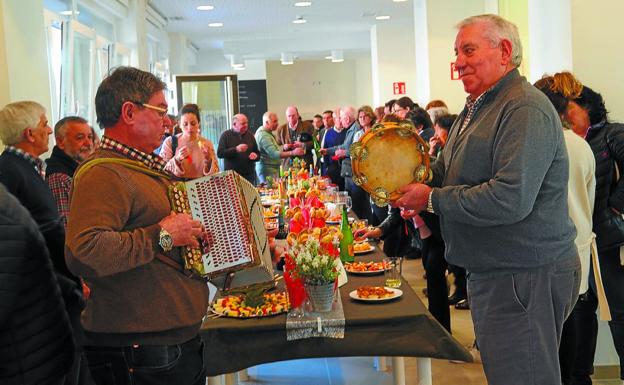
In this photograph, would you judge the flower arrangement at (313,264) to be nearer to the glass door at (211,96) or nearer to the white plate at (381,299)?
the white plate at (381,299)

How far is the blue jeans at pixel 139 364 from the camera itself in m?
1.95

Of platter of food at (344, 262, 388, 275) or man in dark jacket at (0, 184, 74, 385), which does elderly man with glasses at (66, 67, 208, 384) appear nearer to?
man in dark jacket at (0, 184, 74, 385)

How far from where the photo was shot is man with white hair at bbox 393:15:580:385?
2.18m

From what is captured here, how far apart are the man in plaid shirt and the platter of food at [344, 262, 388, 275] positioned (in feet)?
5.65

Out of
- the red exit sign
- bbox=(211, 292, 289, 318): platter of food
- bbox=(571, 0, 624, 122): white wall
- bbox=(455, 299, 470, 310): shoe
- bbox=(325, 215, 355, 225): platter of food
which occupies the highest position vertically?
the red exit sign

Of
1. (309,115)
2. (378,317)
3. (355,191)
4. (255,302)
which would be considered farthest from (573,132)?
(309,115)

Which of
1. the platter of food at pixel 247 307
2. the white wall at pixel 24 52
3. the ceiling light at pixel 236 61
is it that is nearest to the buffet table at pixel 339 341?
the platter of food at pixel 247 307

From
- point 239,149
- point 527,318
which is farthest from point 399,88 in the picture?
point 527,318

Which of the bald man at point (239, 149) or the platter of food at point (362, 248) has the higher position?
the bald man at point (239, 149)

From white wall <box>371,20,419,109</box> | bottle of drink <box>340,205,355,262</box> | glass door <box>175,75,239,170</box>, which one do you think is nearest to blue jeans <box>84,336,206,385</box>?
bottle of drink <box>340,205,355,262</box>

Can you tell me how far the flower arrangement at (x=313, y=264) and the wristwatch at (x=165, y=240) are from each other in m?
0.81

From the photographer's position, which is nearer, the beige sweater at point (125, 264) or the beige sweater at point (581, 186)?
the beige sweater at point (125, 264)

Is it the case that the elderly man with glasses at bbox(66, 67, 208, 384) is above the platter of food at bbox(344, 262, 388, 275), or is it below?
above

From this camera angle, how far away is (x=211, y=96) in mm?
13617
